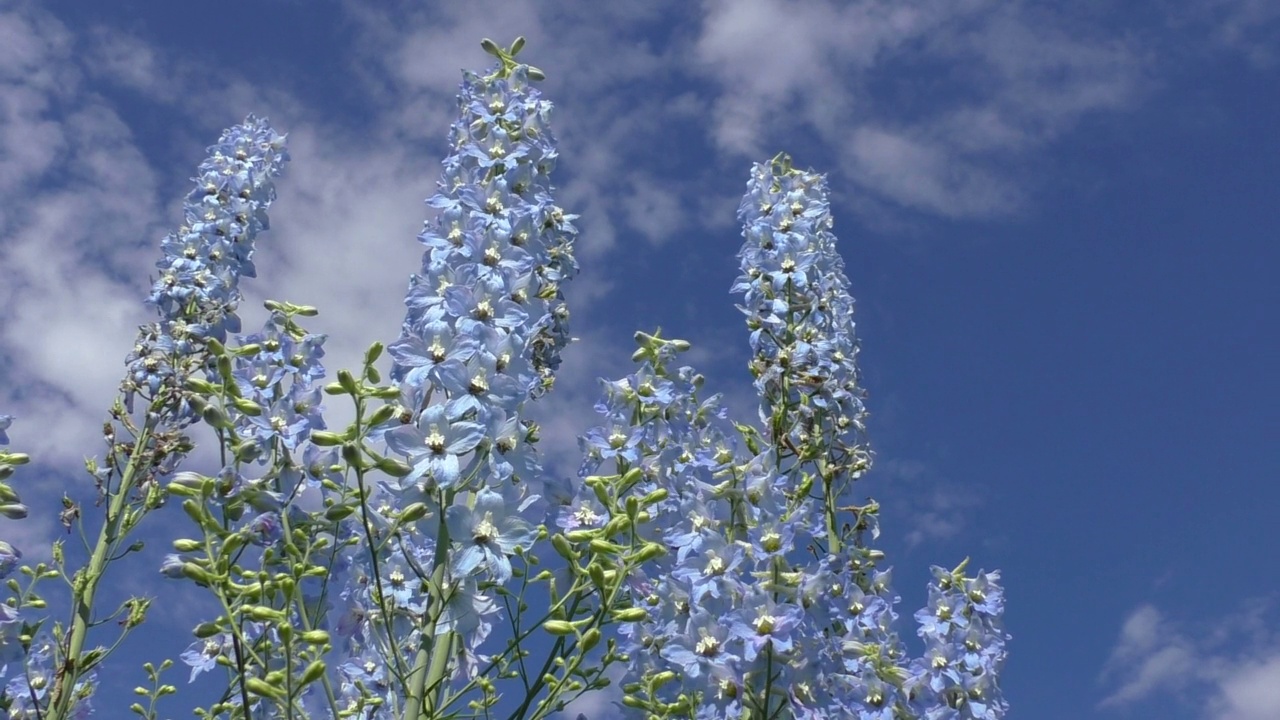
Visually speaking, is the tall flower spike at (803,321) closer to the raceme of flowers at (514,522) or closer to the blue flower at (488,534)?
the raceme of flowers at (514,522)

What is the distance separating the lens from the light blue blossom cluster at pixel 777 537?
385cm

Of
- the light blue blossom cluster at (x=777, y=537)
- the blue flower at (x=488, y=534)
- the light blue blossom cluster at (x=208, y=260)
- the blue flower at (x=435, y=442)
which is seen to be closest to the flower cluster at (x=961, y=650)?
the light blue blossom cluster at (x=777, y=537)

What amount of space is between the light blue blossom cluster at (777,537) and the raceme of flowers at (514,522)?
2 cm

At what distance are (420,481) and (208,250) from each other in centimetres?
521

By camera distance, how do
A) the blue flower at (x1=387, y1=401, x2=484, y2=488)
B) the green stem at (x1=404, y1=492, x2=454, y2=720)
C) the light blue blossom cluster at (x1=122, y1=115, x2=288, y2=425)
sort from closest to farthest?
the green stem at (x1=404, y1=492, x2=454, y2=720) < the blue flower at (x1=387, y1=401, x2=484, y2=488) < the light blue blossom cluster at (x1=122, y1=115, x2=288, y2=425)

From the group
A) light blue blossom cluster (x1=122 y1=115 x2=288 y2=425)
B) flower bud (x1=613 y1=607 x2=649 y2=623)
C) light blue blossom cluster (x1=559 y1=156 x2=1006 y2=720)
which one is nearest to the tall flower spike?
light blue blossom cluster (x1=559 y1=156 x2=1006 y2=720)

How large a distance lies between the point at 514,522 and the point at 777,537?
117 cm

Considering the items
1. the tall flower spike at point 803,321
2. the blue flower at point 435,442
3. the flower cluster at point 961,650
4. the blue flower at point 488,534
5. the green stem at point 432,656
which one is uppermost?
the tall flower spike at point 803,321

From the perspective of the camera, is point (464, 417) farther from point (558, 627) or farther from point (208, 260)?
point (208, 260)

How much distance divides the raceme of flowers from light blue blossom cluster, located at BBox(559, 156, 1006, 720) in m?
0.02

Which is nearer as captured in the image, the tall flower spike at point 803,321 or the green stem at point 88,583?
the green stem at point 88,583

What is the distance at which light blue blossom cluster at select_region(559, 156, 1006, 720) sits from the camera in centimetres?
385

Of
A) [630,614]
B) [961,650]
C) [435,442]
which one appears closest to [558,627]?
[630,614]

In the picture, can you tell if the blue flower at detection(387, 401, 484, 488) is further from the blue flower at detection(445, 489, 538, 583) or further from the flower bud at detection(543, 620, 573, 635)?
the flower bud at detection(543, 620, 573, 635)
